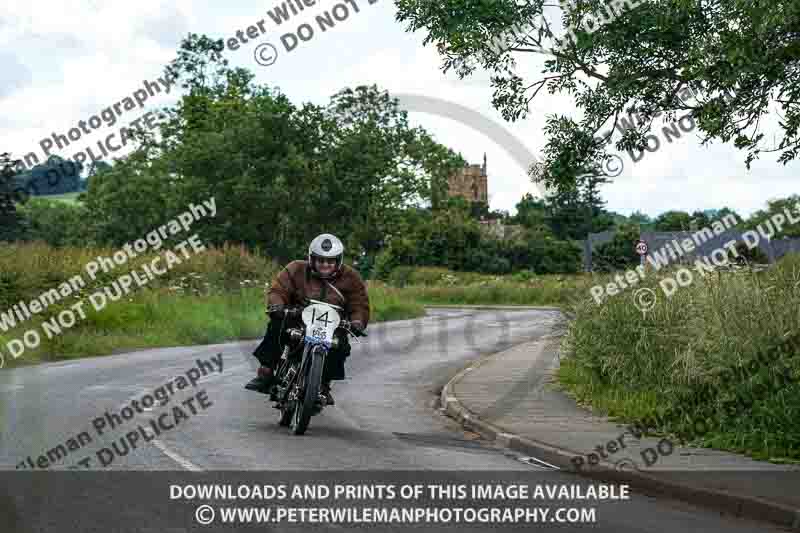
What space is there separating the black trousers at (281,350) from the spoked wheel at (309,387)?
368mm

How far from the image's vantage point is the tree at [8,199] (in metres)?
40.3

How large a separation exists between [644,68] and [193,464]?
8413mm

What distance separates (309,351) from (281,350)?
2.57 feet

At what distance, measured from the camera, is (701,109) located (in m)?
14.3

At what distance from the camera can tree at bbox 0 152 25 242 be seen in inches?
1585

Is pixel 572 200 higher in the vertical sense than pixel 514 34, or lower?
higher

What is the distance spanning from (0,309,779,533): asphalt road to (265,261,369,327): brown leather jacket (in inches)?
57.3

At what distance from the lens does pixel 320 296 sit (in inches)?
520

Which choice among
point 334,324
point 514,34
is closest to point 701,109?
point 514,34

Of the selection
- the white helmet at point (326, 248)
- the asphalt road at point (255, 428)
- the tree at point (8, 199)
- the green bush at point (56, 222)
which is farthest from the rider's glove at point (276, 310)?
the green bush at point (56, 222)

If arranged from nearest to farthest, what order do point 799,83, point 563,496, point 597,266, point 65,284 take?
point 563,496, point 799,83, point 597,266, point 65,284

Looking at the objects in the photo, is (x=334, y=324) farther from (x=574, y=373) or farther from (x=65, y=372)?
(x=65, y=372)

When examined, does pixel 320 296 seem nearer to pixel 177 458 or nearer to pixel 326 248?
pixel 326 248

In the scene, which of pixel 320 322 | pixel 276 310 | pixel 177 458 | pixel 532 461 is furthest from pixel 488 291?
pixel 177 458
